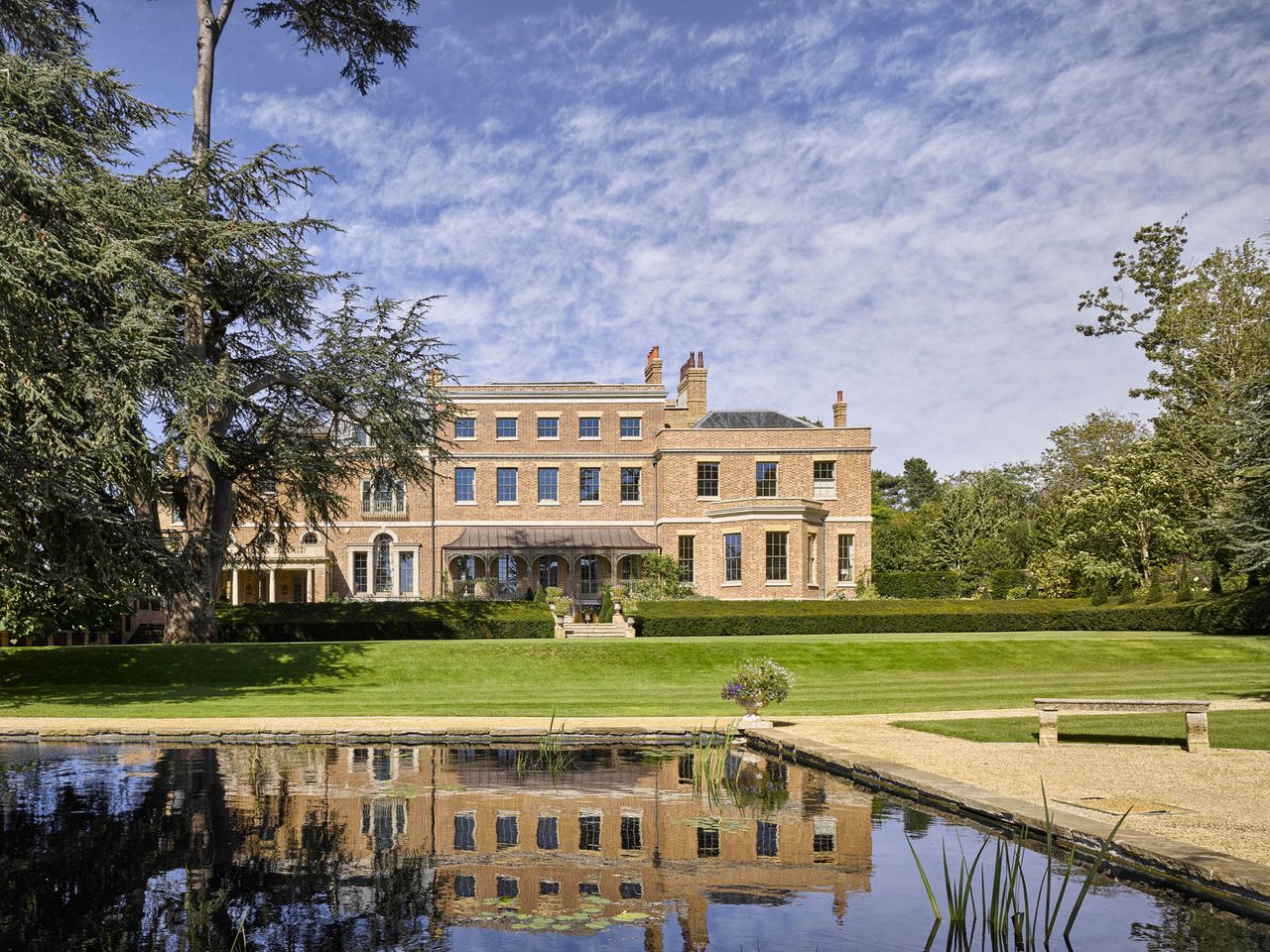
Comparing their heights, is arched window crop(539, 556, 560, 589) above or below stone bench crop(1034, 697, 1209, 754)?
above

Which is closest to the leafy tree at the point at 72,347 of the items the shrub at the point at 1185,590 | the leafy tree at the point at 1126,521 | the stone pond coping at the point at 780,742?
the stone pond coping at the point at 780,742

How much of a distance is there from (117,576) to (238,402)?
774cm

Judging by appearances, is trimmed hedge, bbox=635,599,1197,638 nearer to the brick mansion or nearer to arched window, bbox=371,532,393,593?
the brick mansion

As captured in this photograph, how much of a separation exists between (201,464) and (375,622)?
8222 millimetres

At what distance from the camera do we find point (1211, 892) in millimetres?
6059

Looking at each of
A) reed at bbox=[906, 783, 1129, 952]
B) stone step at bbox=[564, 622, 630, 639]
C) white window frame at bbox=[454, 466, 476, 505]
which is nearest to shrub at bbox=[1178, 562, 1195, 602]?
stone step at bbox=[564, 622, 630, 639]

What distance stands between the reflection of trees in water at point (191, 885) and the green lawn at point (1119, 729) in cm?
897

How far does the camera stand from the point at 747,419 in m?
47.3

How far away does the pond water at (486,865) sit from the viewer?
5.52 metres

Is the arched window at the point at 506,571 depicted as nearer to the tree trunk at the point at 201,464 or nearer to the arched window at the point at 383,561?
the arched window at the point at 383,561

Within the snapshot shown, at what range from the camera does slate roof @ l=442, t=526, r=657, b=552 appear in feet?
147

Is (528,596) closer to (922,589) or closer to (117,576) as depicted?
(922,589)

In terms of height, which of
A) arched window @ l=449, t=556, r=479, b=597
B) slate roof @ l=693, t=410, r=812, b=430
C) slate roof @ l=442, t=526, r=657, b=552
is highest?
slate roof @ l=693, t=410, r=812, b=430

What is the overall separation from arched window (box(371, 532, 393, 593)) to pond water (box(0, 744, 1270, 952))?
35.6 metres
